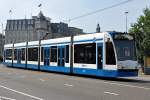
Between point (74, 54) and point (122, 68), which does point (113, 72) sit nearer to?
point (122, 68)

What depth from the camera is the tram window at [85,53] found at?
3038cm

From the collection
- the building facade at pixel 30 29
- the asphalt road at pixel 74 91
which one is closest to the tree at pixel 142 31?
the asphalt road at pixel 74 91

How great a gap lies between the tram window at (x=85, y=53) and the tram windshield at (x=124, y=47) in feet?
7.70

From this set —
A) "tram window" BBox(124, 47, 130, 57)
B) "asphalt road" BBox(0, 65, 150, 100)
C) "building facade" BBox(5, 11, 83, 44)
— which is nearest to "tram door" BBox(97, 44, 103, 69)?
"tram window" BBox(124, 47, 130, 57)

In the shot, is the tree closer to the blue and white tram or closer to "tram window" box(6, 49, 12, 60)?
"tram window" box(6, 49, 12, 60)

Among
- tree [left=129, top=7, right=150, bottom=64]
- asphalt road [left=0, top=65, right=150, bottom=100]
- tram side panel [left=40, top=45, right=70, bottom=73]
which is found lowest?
asphalt road [left=0, top=65, right=150, bottom=100]

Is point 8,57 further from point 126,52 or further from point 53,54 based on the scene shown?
point 126,52

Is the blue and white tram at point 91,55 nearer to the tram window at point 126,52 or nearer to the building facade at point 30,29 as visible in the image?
the tram window at point 126,52

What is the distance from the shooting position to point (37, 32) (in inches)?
6949

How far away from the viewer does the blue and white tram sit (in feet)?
92.2

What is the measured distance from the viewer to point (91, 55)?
3056 cm

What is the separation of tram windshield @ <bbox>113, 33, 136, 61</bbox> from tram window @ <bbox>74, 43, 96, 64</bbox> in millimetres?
2347

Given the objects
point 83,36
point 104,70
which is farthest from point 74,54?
point 104,70

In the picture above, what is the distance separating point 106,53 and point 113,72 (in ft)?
4.62
